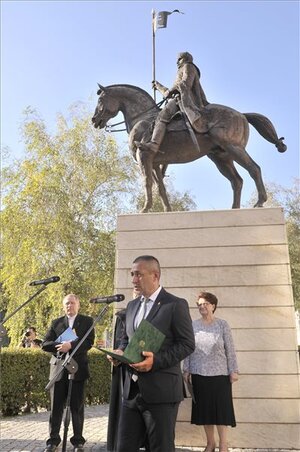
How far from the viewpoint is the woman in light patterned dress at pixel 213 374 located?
16.5 feet

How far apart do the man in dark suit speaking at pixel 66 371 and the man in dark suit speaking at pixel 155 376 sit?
7.39ft

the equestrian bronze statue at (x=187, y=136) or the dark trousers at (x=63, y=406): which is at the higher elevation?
the equestrian bronze statue at (x=187, y=136)

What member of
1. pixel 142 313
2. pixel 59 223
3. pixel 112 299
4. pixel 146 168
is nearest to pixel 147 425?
pixel 142 313

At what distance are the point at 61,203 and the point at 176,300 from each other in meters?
14.9

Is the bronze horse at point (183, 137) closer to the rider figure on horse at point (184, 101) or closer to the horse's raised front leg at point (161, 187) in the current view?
the horse's raised front leg at point (161, 187)

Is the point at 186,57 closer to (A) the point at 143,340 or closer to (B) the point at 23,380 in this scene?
(A) the point at 143,340

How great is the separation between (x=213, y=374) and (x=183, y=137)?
12.8ft

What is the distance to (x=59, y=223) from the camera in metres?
17.2

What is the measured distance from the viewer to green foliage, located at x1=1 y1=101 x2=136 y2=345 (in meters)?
17.0

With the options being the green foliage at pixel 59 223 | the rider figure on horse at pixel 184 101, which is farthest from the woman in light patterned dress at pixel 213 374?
the green foliage at pixel 59 223

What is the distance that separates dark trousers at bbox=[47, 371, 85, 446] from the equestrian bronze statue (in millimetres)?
2965

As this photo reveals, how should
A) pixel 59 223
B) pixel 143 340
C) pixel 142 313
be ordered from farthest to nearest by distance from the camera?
1. pixel 59 223
2. pixel 142 313
3. pixel 143 340

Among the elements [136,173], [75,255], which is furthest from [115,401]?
[136,173]

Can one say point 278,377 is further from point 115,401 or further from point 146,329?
point 146,329
